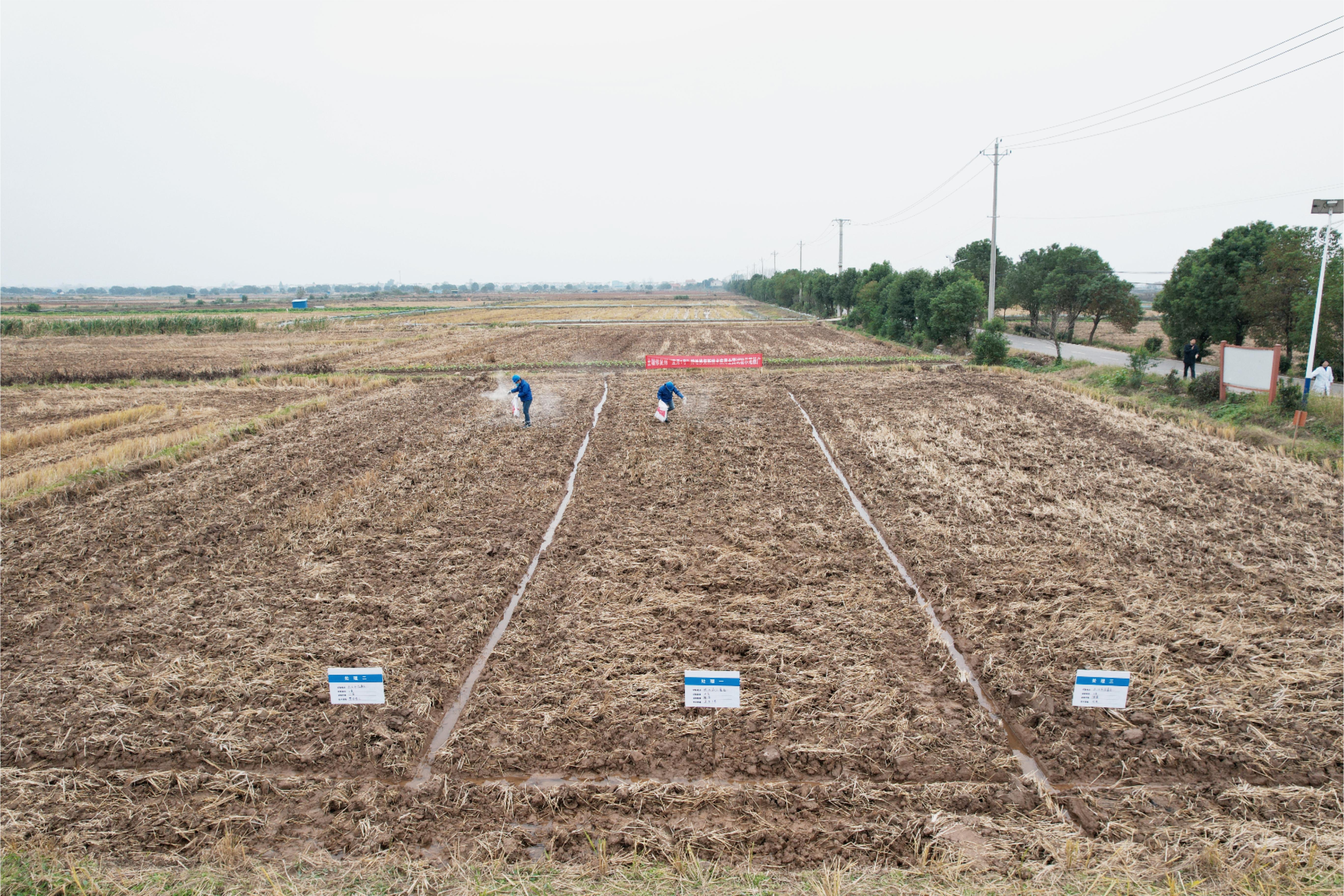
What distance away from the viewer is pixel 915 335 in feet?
121

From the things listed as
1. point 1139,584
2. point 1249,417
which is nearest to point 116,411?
point 1139,584

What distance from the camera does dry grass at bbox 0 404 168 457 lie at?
1672 centimetres

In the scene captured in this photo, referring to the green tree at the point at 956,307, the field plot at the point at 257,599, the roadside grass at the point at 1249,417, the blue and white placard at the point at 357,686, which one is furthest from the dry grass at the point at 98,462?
the green tree at the point at 956,307

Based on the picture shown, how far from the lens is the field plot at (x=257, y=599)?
5.99 meters

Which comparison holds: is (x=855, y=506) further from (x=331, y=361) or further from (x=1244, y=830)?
(x=331, y=361)

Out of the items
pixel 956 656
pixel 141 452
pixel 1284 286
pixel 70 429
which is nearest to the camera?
pixel 956 656

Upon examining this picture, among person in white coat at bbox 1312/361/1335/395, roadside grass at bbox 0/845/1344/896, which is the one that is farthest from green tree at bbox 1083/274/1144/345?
roadside grass at bbox 0/845/1344/896

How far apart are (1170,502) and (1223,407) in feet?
29.4

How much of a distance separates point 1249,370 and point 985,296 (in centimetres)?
1598

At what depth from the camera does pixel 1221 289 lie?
2436 centimetres

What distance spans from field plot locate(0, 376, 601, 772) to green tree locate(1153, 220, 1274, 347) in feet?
77.8

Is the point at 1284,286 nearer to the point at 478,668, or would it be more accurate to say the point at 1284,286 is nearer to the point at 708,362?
the point at 708,362

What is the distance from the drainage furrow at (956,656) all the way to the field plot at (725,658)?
4.8 inches

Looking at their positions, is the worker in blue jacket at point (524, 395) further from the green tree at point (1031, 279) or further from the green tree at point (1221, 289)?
the green tree at point (1031, 279)
